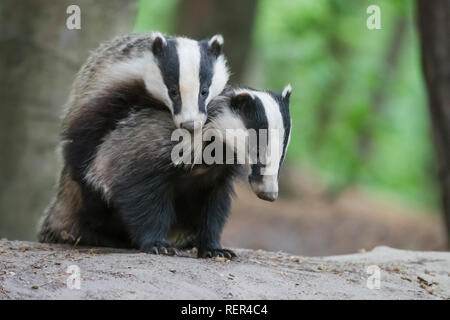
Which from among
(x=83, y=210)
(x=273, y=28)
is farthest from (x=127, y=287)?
(x=273, y=28)

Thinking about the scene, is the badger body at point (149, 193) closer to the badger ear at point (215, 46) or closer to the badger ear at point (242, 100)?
the badger ear at point (242, 100)

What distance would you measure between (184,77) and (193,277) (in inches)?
60.4

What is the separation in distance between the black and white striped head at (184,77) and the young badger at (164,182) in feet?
0.45

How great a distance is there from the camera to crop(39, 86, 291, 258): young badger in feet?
15.0

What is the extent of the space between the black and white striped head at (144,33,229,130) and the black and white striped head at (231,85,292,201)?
A: 0.95 ft

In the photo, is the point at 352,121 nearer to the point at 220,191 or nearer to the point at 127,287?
the point at 220,191

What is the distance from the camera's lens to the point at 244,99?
4.62 m

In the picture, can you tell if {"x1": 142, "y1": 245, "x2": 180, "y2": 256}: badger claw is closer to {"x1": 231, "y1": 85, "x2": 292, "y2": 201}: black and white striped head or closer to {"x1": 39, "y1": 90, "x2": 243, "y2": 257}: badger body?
{"x1": 39, "y1": 90, "x2": 243, "y2": 257}: badger body

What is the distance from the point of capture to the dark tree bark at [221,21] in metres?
10.8

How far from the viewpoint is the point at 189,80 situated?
4.87 metres

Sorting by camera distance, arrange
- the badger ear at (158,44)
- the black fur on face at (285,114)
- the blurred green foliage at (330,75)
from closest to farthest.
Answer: the black fur on face at (285,114) → the badger ear at (158,44) → the blurred green foliage at (330,75)

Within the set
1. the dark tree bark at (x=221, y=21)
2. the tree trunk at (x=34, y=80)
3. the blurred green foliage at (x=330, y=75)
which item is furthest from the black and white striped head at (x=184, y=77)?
the blurred green foliage at (x=330, y=75)

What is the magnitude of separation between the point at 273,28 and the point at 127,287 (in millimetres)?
11622

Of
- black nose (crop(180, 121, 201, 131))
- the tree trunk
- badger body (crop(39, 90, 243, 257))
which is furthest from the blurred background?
black nose (crop(180, 121, 201, 131))
